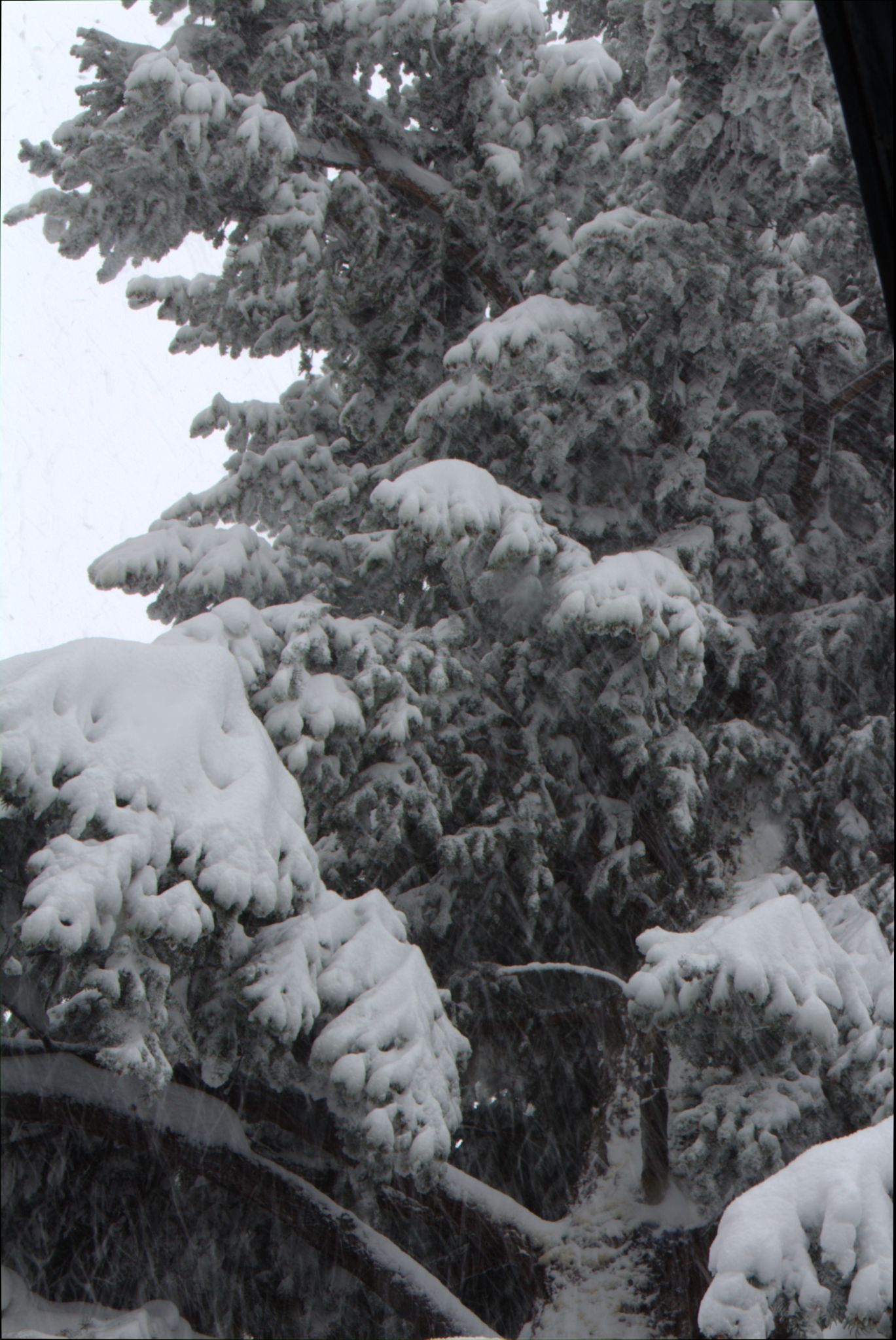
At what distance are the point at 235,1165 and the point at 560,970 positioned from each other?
238cm

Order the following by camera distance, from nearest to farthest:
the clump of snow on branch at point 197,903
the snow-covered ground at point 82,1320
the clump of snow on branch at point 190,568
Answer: the snow-covered ground at point 82,1320 < the clump of snow on branch at point 197,903 < the clump of snow on branch at point 190,568

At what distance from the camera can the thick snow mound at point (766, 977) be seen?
4.60m

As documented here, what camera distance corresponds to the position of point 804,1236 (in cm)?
308

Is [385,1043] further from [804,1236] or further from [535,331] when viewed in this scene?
[535,331]

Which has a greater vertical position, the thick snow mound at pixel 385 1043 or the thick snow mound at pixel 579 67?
the thick snow mound at pixel 579 67

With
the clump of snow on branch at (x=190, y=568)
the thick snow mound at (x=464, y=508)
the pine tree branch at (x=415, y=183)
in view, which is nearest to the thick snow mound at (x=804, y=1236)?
the thick snow mound at (x=464, y=508)

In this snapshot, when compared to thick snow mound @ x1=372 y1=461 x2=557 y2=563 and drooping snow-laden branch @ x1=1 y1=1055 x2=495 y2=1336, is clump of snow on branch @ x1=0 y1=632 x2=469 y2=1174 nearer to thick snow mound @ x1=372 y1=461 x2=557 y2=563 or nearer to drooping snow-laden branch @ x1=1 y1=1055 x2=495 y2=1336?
drooping snow-laden branch @ x1=1 y1=1055 x2=495 y2=1336

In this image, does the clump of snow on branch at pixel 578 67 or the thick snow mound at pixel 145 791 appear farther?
the clump of snow on branch at pixel 578 67

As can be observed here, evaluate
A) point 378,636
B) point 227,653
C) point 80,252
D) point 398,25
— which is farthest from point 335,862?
point 398,25

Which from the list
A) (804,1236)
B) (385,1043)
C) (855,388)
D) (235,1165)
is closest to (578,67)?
(855,388)

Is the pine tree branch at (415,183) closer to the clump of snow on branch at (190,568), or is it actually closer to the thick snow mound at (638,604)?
the clump of snow on branch at (190,568)

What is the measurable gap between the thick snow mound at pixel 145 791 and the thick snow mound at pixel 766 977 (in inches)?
62.0

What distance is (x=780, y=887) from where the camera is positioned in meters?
5.77

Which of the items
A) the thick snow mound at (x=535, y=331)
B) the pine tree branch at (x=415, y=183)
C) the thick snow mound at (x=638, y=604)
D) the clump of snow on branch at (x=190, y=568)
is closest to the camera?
the thick snow mound at (x=638, y=604)
